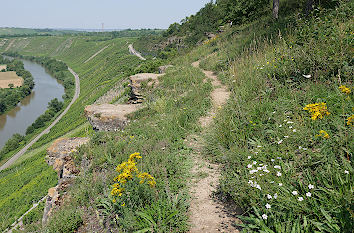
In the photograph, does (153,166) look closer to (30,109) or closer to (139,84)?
(139,84)

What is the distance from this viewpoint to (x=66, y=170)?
21.0ft

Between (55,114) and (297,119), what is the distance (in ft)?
240

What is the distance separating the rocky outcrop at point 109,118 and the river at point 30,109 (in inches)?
2424

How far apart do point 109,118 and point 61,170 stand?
7.86 feet

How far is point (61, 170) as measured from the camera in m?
7.06

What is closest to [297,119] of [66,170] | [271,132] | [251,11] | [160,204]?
[271,132]

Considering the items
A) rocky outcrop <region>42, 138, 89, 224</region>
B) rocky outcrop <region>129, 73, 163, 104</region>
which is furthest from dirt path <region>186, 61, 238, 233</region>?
rocky outcrop <region>129, 73, 163, 104</region>

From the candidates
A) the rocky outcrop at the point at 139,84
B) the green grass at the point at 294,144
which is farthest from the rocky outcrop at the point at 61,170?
the green grass at the point at 294,144

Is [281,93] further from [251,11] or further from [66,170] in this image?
[251,11]

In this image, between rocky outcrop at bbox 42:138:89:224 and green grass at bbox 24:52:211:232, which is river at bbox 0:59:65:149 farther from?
green grass at bbox 24:52:211:232

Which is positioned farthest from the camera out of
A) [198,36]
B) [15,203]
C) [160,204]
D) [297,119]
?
[198,36]

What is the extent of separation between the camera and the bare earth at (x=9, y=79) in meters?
101

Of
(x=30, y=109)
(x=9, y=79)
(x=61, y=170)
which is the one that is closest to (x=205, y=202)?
(x=61, y=170)

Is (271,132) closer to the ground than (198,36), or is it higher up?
closer to the ground
